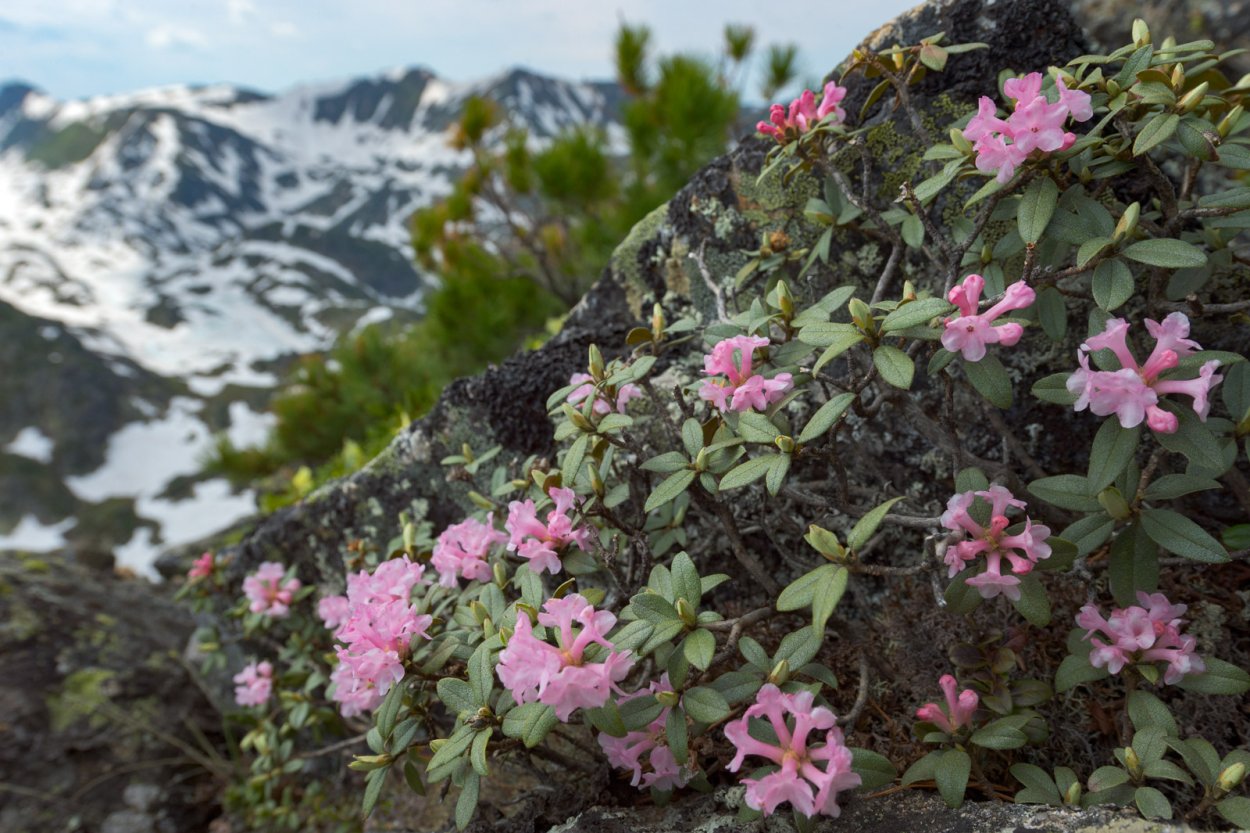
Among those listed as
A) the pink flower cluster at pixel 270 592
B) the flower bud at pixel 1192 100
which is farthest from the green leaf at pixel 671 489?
the pink flower cluster at pixel 270 592

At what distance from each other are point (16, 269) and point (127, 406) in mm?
34187

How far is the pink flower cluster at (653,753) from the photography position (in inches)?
48.8

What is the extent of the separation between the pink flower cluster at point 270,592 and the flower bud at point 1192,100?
2.48 metres

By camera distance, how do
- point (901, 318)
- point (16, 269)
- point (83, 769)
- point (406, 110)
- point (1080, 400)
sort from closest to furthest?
point (1080, 400)
point (901, 318)
point (83, 769)
point (16, 269)
point (406, 110)

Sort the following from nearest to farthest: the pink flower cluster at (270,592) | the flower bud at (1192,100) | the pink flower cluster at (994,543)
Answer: the pink flower cluster at (994,543), the flower bud at (1192,100), the pink flower cluster at (270,592)

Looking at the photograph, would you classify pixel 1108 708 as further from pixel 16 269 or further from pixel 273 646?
pixel 16 269

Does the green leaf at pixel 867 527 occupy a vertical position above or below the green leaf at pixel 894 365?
below

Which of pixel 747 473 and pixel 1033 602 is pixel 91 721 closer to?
pixel 747 473

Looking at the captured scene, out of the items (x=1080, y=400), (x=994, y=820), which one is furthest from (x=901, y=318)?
(x=994, y=820)

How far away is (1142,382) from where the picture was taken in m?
0.98

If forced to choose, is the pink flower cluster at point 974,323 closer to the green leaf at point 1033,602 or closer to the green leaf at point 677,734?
the green leaf at point 1033,602

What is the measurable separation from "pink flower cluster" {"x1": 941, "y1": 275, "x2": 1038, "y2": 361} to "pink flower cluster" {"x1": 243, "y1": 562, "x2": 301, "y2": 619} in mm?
2015

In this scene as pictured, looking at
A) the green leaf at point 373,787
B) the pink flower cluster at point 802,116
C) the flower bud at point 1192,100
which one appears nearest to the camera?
the flower bud at point 1192,100

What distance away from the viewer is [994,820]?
1.05 m
